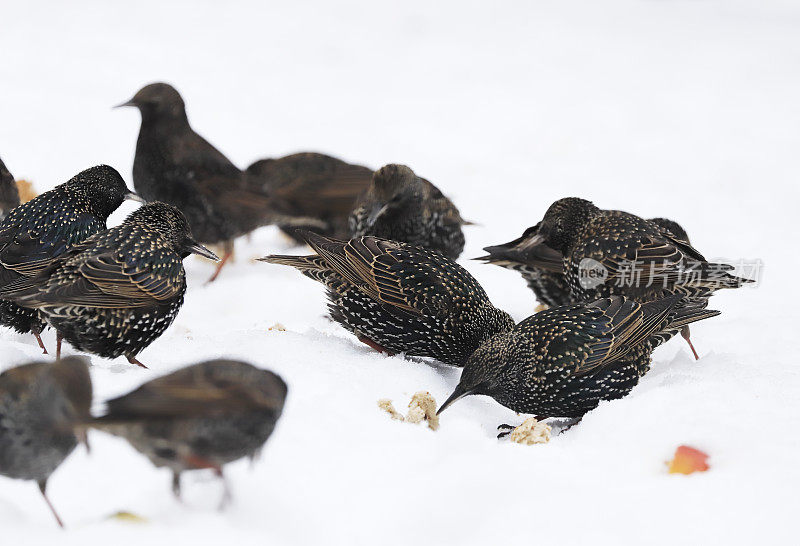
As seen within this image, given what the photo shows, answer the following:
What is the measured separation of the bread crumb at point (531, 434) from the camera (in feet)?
10.8

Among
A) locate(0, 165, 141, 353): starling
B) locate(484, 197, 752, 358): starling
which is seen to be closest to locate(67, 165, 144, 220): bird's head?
locate(0, 165, 141, 353): starling

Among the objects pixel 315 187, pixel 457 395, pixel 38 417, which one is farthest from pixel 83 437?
pixel 315 187

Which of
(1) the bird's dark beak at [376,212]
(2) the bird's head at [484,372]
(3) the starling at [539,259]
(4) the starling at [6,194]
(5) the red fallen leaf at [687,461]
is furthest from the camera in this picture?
(1) the bird's dark beak at [376,212]

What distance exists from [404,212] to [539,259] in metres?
0.74

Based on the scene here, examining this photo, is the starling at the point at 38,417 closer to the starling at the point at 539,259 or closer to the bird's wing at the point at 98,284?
the bird's wing at the point at 98,284

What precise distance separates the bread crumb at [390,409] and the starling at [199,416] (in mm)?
817

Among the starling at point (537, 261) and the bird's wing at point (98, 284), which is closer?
the bird's wing at point (98, 284)

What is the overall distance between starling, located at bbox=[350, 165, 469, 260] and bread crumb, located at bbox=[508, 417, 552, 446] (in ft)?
5.44

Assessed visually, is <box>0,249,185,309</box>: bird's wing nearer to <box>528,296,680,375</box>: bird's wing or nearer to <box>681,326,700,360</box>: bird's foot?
<box>528,296,680,375</box>: bird's wing

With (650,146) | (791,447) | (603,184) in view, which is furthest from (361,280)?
(650,146)

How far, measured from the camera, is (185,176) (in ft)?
17.8

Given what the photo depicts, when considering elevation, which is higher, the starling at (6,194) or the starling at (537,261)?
the starling at (6,194)

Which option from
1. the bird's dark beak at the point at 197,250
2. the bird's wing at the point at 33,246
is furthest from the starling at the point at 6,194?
the bird's dark beak at the point at 197,250

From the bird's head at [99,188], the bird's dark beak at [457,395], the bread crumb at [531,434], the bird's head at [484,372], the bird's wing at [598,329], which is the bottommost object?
the bread crumb at [531,434]
